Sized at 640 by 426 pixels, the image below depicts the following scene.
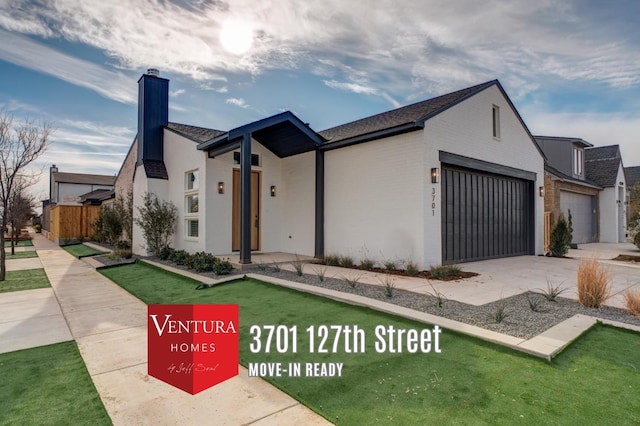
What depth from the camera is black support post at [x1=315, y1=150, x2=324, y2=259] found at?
9.84 m

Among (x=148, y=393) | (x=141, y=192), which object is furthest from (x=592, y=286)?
(x=141, y=192)

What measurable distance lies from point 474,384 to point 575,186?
18.4 m

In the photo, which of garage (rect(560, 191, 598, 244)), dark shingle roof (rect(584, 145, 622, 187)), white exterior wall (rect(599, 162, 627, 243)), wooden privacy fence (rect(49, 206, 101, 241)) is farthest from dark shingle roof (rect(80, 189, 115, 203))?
dark shingle roof (rect(584, 145, 622, 187))

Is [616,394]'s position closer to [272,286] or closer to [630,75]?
[272,286]

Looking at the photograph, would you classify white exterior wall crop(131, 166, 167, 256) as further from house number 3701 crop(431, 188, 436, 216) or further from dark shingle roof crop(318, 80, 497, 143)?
house number 3701 crop(431, 188, 436, 216)

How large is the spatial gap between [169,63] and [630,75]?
15.1 meters

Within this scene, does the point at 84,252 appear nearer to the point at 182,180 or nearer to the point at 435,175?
the point at 182,180

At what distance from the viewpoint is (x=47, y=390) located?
2.71 metres

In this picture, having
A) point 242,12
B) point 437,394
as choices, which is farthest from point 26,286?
point 437,394

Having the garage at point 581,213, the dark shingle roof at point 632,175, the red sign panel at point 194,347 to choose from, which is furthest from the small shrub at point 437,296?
the dark shingle roof at point 632,175

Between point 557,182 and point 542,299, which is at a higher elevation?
point 557,182

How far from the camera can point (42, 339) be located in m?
3.97

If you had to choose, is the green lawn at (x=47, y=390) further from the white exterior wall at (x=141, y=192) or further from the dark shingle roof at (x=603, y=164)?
the dark shingle roof at (x=603, y=164)

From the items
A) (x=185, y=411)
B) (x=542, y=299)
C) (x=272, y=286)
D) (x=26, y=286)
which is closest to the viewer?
(x=185, y=411)
